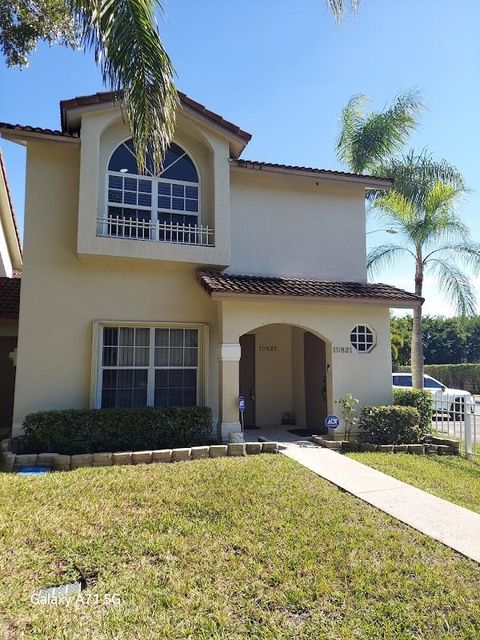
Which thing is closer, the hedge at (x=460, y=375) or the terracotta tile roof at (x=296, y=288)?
the terracotta tile roof at (x=296, y=288)

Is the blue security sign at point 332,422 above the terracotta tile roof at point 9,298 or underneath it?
underneath

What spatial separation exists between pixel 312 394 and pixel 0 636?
10.1 m

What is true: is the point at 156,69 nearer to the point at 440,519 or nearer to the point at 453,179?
the point at 440,519

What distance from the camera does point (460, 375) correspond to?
1437 inches

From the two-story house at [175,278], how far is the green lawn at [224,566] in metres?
4.13

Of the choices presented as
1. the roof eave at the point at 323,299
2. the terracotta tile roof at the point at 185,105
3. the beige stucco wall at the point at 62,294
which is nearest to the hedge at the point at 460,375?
the roof eave at the point at 323,299

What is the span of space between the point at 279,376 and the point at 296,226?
4795 millimetres

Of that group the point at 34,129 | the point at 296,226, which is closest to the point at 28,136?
the point at 34,129

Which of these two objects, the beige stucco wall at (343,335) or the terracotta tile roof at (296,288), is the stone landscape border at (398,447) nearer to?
the beige stucco wall at (343,335)

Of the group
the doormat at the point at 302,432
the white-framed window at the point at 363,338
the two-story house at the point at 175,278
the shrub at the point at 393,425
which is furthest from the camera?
the doormat at the point at 302,432

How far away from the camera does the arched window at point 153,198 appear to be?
10969 mm

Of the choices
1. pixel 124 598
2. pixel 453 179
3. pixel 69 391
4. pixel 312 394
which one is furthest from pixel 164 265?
pixel 453 179

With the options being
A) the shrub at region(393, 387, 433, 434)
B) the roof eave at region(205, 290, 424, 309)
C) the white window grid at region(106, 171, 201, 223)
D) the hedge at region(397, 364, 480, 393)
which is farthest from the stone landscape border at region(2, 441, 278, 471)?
the hedge at region(397, 364, 480, 393)

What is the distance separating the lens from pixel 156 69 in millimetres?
7648
